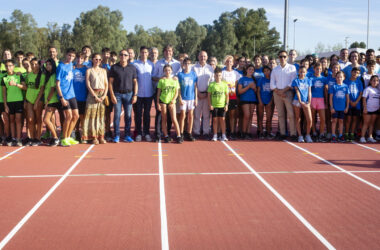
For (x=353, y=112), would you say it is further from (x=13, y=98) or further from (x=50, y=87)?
(x=13, y=98)

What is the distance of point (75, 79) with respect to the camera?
8.52 m

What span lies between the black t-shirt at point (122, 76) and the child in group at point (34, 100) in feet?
4.96

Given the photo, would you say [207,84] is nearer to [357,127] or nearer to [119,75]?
[119,75]

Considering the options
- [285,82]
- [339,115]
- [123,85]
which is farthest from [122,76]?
[339,115]

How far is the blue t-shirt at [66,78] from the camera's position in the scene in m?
8.17

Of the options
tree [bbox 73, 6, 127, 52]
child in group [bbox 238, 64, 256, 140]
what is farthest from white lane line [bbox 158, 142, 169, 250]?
tree [bbox 73, 6, 127, 52]

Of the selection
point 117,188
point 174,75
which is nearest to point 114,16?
point 174,75

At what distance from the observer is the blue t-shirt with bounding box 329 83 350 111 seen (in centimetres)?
902

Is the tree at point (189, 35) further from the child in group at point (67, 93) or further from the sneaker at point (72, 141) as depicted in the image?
the child in group at point (67, 93)

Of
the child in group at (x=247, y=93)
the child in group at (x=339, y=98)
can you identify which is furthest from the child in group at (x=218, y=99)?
the child in group at (x=339, y=98)

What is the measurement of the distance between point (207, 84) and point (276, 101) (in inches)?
67.4

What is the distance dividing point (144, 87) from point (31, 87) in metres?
2.45

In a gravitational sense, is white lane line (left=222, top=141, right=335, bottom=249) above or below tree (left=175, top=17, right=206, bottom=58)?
below

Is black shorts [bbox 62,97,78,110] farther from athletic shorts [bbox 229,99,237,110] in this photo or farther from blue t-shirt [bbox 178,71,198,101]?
athletic shorts [bbox 229,99,237,110]
